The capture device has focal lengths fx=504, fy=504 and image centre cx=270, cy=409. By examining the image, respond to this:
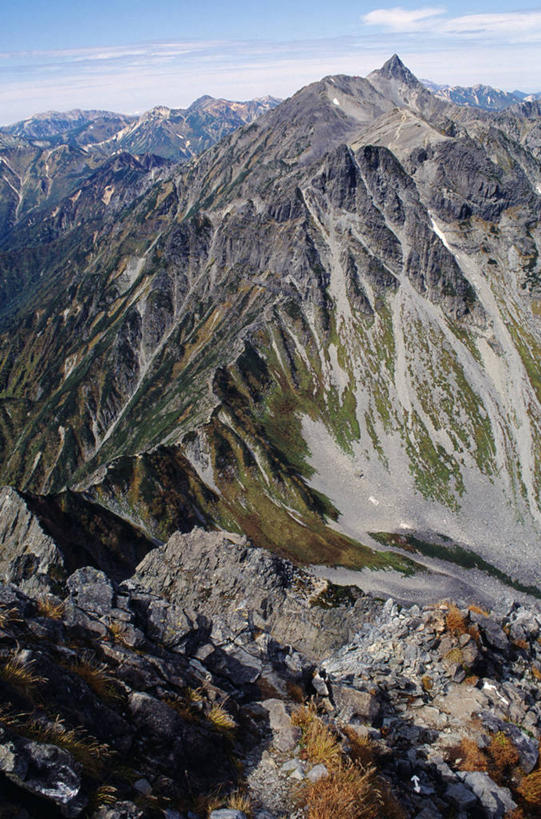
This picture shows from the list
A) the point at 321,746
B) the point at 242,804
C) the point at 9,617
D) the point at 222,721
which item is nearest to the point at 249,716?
the point at 222,721

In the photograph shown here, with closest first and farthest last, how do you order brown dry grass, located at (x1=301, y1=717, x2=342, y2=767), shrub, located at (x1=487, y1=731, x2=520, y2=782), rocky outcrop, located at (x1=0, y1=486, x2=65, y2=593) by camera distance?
brown dry grass, located at (x1=301, y1=717, x2=342, y2=767)
shrub, located at (x1=487, y1=731, x2=520, y2=782)
rocky outcrop, located at (x1=0, y1=486, x2=65, y2=593)

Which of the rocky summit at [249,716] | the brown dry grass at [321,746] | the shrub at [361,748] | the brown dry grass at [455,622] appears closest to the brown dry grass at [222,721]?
the rocky summit at [249,716]

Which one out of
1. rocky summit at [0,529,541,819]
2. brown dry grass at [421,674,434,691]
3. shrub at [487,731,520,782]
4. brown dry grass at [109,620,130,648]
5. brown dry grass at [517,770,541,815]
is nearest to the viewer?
rocky summit at [0,529,541,819]

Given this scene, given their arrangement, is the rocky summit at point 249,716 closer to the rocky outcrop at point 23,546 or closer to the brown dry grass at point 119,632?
the brown dry grass at point 119,632

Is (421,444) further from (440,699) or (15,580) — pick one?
(440,699)

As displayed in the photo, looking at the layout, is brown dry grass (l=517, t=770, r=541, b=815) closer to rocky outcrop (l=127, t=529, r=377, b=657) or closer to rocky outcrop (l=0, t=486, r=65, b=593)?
rocky outcrop (l=127, t=529, r=377, b=657)

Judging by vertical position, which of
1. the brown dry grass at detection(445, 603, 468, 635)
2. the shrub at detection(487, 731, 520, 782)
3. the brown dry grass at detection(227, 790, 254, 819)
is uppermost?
the brown dry grass at detection(227, 790, 254, 819)

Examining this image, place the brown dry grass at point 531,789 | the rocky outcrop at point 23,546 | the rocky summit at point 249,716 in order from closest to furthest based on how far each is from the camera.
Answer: the rocky summit at point 249,716, the brown dry grass at point 531,789, the rocky outcrop at point 23,546

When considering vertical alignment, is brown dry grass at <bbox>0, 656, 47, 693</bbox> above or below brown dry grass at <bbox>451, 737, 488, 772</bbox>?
above

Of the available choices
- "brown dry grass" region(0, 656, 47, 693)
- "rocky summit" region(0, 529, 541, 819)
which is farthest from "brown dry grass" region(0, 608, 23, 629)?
"brown dry grass" region(0, 656, 47, 693)

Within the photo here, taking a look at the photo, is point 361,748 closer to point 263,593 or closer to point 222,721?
point 222,721

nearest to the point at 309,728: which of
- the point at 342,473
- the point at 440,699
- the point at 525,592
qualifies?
the point at 440,699
